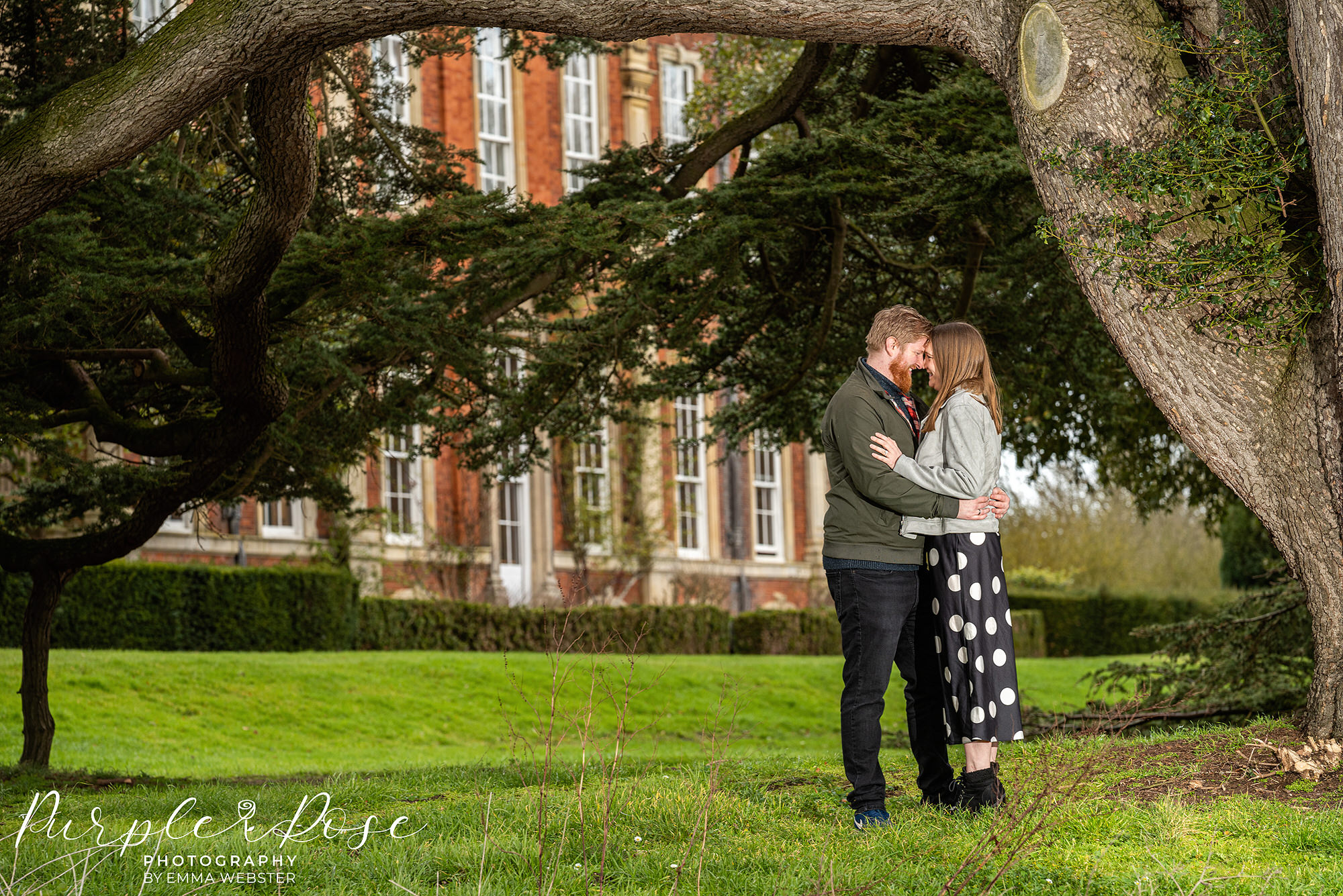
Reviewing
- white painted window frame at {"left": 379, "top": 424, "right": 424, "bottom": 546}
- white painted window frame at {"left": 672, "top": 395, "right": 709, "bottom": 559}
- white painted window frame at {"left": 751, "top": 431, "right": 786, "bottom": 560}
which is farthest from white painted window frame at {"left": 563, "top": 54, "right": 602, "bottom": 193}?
white painted window frame at {"left": 751, "top": 431, "right": 786, "bottom": 560}

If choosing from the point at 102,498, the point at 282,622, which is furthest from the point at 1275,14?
the point at 282,622

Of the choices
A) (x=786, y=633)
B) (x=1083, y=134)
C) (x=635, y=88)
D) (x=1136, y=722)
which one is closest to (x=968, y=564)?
(x=1083, y=134)

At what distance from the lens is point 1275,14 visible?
5500mm

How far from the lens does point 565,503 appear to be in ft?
84.6

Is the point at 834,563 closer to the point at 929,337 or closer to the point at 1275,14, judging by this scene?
the point at 929,337

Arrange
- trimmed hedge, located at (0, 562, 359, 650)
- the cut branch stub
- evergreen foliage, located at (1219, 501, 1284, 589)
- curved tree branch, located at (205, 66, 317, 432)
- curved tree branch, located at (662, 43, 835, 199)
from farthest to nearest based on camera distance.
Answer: evergreen foliage, located at (1219, 501, 1284, 589)
trimmed hedge, located at (0, 562, 359, 650)
curved tree branch, located at (662, 43, 835, 199)
curved tree branch, located at (205, 66, 317, 432)
the cut branch stub

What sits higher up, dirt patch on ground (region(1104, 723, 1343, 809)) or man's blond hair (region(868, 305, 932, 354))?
man's blond hair (region(868, 305, 932, 354))

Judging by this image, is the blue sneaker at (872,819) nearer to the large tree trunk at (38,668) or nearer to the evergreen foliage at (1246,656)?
the evergreen foliage at (1246,656)

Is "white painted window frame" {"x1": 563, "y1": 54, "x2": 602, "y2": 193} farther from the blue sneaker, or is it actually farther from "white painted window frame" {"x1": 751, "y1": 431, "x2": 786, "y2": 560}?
the blue sneaker

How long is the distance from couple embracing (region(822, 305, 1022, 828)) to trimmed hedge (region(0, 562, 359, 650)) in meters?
13.9

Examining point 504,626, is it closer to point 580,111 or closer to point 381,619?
point 381,619

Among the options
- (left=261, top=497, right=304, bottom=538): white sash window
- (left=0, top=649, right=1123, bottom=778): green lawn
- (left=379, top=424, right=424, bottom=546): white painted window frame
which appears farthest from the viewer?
(left=379, top=424, right=424, bottom=546): white painted window frame

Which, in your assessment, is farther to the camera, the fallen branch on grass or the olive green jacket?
the fallen branch on grass

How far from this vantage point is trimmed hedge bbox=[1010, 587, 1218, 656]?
28953 millimetres
